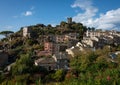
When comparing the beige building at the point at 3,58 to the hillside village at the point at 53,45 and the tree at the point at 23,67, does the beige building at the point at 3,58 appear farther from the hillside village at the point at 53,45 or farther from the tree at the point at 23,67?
the tree at the point at 23,67

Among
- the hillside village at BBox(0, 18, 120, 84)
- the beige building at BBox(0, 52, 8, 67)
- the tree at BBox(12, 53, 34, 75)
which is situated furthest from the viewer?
the beige building at BBox(0, 52, 8, 67)

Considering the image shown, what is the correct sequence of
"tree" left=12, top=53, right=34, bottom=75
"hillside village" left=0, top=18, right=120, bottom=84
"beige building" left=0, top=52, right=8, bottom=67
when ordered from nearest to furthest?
"tree" left=12, top=53, right=34, bottom=75 < "hillside village" left=0, top=18, right=120, bottom=84 < "beige building" left=0, top=52, right=8, bottom=67

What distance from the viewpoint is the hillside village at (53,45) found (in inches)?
1757

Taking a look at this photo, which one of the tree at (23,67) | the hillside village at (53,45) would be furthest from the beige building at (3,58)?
the tree at (23,67)

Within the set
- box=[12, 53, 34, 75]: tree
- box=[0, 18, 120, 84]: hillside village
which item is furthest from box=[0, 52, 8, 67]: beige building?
box=[12, 53, 34, 75]: tree

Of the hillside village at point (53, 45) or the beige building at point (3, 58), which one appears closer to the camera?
the hillside village at point (53, 45)

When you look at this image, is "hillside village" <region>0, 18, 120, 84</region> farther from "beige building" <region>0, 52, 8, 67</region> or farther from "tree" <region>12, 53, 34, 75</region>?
"tree" <region>12, 53, 34, 75</region>

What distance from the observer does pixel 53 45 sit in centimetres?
5506

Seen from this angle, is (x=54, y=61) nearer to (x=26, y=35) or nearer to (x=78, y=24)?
Result: (x=26, y=35)

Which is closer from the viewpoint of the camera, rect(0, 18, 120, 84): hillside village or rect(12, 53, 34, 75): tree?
rect(12, 53, 34, 75): tree

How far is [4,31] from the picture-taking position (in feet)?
240

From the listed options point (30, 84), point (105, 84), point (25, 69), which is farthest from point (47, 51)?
point (105, 84)

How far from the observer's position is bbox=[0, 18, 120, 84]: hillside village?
44634 mm

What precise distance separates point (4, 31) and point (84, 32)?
21485 mm
